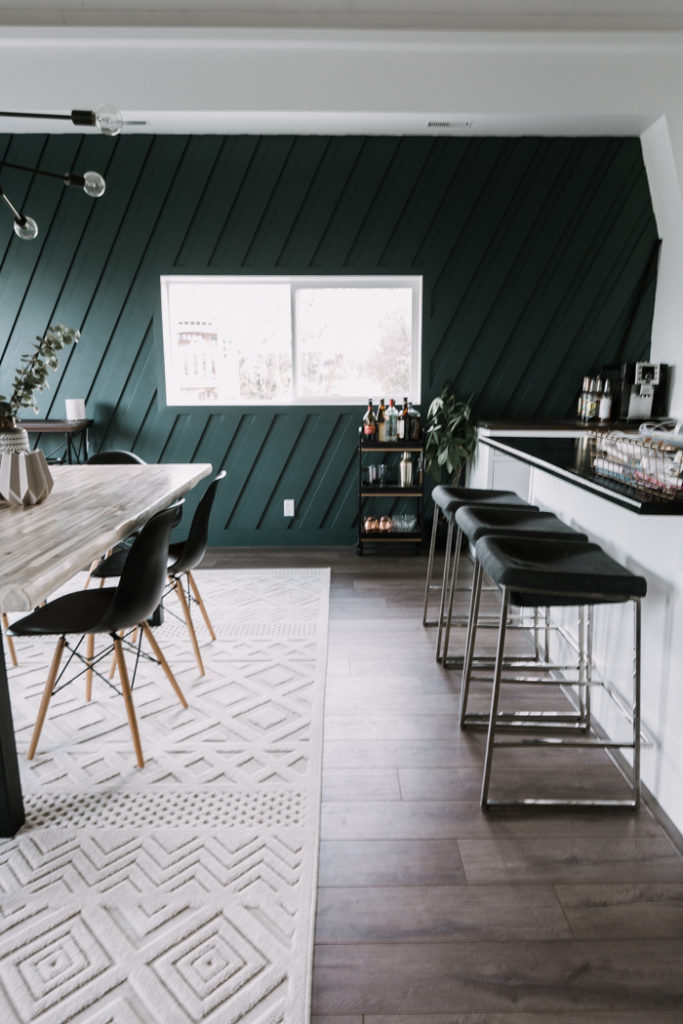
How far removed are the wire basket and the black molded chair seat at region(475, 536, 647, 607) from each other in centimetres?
25

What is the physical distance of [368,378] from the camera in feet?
16.6

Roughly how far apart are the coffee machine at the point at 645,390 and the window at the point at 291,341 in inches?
59.6

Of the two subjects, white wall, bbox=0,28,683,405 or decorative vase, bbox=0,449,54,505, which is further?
white wall, bbox=0,28,683,405

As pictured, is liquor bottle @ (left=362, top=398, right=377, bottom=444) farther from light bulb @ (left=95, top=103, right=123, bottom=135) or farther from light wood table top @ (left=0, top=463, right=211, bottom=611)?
light bulb @ (left=95, top=103, right=123, bottom=135)

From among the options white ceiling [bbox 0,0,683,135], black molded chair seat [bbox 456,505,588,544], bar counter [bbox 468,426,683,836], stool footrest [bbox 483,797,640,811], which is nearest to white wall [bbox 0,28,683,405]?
white ceiling [bbox 0,0,683,135]

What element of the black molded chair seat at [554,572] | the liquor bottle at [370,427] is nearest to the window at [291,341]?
the liquor bottle at [370,427]

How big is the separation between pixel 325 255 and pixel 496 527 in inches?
121

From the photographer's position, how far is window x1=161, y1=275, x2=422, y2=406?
4922 millimetres

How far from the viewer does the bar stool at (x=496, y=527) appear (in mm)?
2395

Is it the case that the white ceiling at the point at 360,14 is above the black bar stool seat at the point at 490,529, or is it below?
above

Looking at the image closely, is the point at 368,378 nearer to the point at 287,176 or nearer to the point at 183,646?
the point at 287,176

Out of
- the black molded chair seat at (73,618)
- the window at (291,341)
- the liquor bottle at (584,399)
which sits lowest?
the black molded chair seat at (73,618)

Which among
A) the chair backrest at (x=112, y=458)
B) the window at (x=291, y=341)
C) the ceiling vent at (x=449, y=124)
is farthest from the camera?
the window at (x=291, y=341)

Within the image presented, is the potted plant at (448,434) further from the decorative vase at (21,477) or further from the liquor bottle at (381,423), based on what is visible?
the decorative vase at (21,477)
